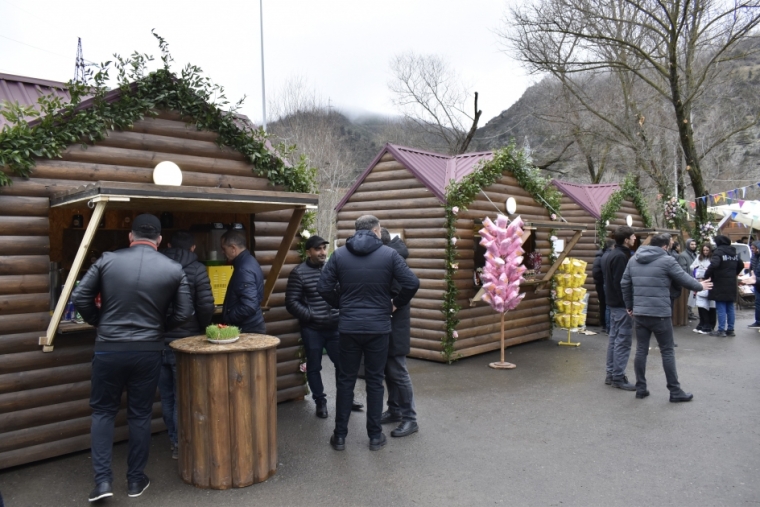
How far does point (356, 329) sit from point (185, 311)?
139 centimetres

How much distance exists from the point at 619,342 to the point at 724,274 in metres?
5.22

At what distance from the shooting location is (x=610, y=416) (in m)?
6.16

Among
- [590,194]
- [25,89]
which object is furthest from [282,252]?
[590,194]

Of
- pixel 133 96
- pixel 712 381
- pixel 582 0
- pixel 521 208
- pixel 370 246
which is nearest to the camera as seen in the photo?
pixel 370 246

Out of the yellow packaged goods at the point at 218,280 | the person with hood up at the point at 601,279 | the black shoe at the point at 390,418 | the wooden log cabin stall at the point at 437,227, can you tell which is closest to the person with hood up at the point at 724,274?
the person with hood up at the point at 601,279

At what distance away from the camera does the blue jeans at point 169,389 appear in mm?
→ 4898

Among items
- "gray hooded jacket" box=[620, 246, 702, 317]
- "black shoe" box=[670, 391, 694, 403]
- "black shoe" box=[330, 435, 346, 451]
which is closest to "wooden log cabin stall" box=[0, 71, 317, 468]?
"black shoe" box=[330, 435, 346, 451]

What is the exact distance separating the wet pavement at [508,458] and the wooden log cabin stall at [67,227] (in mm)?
406

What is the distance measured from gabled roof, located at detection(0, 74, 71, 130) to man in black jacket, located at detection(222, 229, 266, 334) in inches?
87.4

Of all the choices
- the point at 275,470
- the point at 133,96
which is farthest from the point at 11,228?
the point at 275,470

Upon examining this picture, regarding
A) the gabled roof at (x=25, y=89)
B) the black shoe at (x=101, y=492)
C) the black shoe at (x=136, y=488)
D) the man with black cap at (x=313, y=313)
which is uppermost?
the gabled roof at (x=25, y=89)

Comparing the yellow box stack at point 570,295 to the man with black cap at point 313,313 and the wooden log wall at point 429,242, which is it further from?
the man with black cap at point 313,313

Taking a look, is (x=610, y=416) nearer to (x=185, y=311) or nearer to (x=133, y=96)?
(x=185, y=311)

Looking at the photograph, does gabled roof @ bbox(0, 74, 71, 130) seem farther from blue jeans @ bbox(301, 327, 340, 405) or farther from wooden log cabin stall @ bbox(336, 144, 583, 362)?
wooden log cabin stall @ bbox(336, 144, 583, 362)
